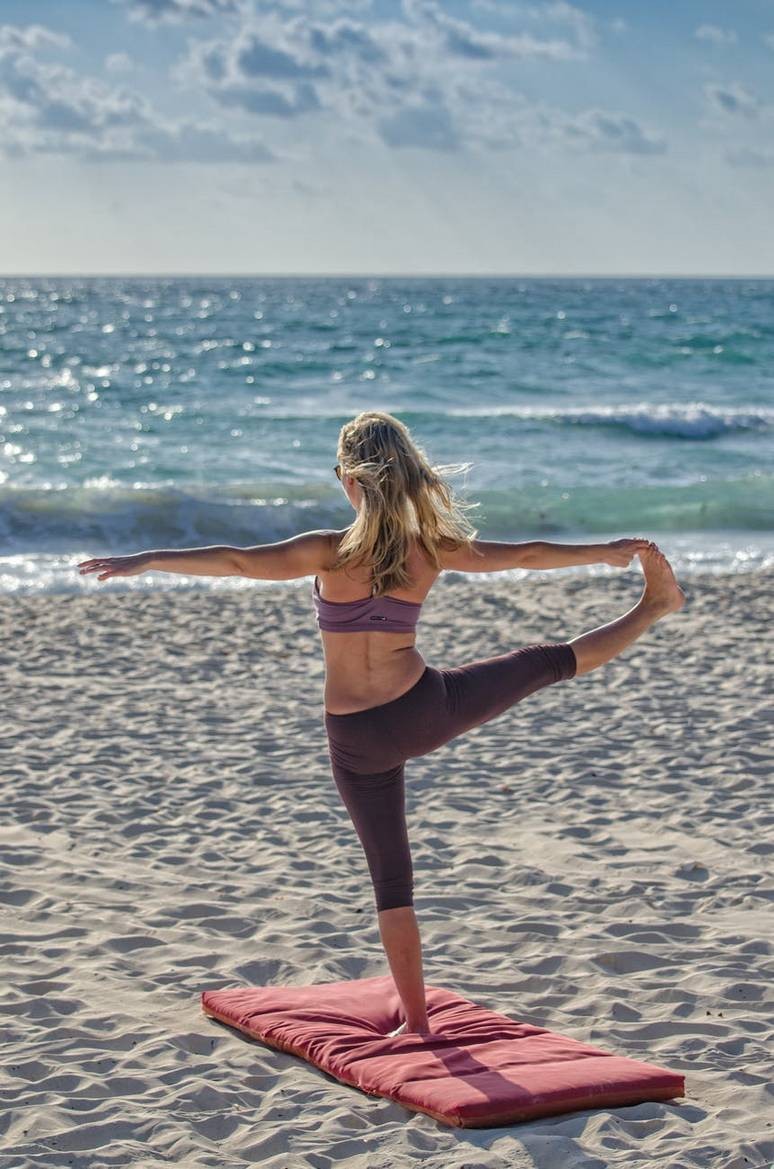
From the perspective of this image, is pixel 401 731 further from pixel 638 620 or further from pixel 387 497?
pixel 638 620

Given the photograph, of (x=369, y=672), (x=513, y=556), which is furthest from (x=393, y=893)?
(x=513, y=556)

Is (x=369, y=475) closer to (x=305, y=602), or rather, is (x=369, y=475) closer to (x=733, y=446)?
(x=305, y=602)

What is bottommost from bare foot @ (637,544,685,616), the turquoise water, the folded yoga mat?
the folded yoga mat

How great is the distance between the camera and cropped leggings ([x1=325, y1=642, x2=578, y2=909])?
12.5 feet

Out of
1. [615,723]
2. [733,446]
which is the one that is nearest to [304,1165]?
[615,723]

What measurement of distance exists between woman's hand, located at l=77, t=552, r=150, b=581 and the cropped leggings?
68cm

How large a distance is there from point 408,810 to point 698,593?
5927 mm

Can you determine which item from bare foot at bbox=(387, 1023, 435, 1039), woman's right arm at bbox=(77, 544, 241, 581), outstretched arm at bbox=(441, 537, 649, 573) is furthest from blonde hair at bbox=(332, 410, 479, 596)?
bare foot at bbox=(387, 1023, 435, 1039)

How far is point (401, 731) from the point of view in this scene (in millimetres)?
3807

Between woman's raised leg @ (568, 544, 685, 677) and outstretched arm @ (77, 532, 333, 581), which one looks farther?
woman's raised leg @ (568, 544, 685, 677)

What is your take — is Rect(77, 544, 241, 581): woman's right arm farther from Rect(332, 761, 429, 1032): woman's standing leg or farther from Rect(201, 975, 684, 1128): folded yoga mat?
Rect(201, 975, 684, 1128): folded yoga mat

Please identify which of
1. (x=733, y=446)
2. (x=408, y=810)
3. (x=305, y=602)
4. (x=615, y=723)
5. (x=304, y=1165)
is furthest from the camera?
(x=733, y=446)

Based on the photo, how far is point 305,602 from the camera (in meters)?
11.7

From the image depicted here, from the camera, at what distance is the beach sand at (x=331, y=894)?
3.67m
